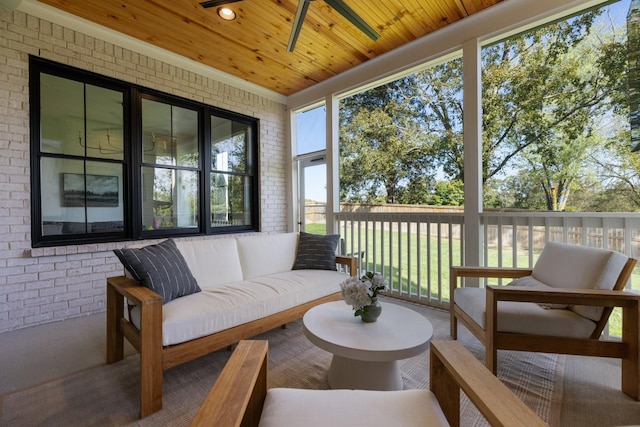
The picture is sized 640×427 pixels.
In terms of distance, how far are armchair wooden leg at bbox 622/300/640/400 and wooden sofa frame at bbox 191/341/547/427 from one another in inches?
53.6

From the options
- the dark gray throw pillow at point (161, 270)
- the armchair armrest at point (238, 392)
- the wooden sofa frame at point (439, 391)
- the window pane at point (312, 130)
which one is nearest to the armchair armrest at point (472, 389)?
the wooden sofa frame at point (439, 391)

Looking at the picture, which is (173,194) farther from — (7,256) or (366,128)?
(366,128)

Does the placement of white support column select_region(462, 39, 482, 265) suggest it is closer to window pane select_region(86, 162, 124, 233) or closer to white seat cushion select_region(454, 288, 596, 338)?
white seat cushion select_region(454, 288, 596, 338)

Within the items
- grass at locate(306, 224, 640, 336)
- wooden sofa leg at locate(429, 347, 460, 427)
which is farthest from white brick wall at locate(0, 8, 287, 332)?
wooden sofa leg at locate(429, 347, 460, 427)

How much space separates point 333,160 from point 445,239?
1859 millimetres

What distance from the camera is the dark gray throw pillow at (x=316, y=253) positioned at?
2807 millimetres

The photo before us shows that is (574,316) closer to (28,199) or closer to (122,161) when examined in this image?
(122,161)

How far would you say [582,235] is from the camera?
88.0 inches

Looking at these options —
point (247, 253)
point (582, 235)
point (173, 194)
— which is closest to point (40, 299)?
point (173, 194)

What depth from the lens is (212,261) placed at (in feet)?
7.74

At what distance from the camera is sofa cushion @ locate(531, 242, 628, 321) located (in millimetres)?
1639

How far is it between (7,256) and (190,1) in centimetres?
282

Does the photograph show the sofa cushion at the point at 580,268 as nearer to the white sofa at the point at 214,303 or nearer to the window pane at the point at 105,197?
the white sofa at the point at 214,303

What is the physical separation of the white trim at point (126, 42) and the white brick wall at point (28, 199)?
0.05 m
